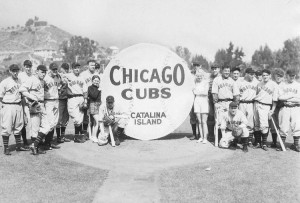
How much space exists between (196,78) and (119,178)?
3294mm

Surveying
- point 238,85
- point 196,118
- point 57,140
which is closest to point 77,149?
point 57,140

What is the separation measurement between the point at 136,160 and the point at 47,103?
2.31 metres

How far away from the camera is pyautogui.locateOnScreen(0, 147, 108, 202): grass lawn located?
408cm

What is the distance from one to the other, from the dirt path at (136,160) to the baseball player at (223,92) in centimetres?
85

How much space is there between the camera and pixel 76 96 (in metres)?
7.10

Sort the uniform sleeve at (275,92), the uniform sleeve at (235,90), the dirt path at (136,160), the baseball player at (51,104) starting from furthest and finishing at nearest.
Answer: the uniform sleeve at (235,90)
the uniform sleeve at (275,92)
the baseball player at (51,104)
the dirt path at (136,160)

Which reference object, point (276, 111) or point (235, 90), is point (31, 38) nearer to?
point (235, 90)

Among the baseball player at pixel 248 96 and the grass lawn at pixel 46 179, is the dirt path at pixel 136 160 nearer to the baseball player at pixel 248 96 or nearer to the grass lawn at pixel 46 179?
the grass lawn at pixel 46 179

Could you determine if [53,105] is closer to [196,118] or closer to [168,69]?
[168,69]

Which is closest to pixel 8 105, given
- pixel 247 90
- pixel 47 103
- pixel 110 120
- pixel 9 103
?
pixel 9 103

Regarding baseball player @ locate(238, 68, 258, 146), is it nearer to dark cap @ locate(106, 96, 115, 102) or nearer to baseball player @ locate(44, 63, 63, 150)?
dark cap @ locate(106, 96, 115, 102)

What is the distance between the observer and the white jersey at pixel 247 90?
6.90 meters

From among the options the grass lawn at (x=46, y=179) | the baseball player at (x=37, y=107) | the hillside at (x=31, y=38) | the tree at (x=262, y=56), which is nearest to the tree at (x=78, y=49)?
the tree at (x=262, y=56)

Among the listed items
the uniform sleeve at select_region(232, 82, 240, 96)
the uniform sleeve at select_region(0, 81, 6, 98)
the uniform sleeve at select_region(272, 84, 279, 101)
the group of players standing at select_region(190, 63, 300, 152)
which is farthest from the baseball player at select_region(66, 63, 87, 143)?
the uniform sleeve at select_region(272, 84, 279, 101)
